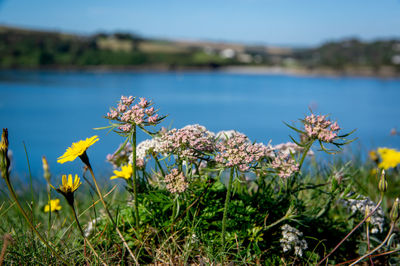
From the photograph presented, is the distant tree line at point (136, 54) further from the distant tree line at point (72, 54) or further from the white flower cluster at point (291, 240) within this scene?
the white flower cluster at point (291, 240)

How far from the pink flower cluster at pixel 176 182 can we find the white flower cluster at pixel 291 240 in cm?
93

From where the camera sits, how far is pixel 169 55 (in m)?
120

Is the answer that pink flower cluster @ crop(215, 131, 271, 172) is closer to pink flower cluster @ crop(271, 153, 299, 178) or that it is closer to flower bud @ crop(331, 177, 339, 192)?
pink flower cluster @ crop(271, 153, 299, 178)

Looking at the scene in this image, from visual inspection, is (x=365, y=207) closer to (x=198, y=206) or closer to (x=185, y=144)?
(x=198, y=206)

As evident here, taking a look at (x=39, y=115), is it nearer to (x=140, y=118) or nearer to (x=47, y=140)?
(x=47, y=140)

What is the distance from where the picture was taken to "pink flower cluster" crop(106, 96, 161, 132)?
213 centimetres

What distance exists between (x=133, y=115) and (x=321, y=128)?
1.22m

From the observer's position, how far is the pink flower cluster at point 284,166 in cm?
232

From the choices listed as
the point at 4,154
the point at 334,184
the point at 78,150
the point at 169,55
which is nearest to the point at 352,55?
the point at 169,55

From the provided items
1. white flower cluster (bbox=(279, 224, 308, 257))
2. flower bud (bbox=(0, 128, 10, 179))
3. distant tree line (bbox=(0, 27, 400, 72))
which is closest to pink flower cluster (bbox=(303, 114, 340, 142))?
white flower cluster (bbox=(279, 224, 308, 257))

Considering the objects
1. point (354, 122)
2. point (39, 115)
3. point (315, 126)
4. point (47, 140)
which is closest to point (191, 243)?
point (315, 126)

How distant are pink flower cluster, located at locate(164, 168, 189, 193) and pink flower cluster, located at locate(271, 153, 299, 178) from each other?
611 mm

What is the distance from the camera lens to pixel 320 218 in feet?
10.7

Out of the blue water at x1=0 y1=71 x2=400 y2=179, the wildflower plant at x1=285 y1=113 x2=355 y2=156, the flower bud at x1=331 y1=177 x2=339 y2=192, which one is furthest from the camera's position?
the blue water at x1=0 y1=71 x2=400 y2=179
